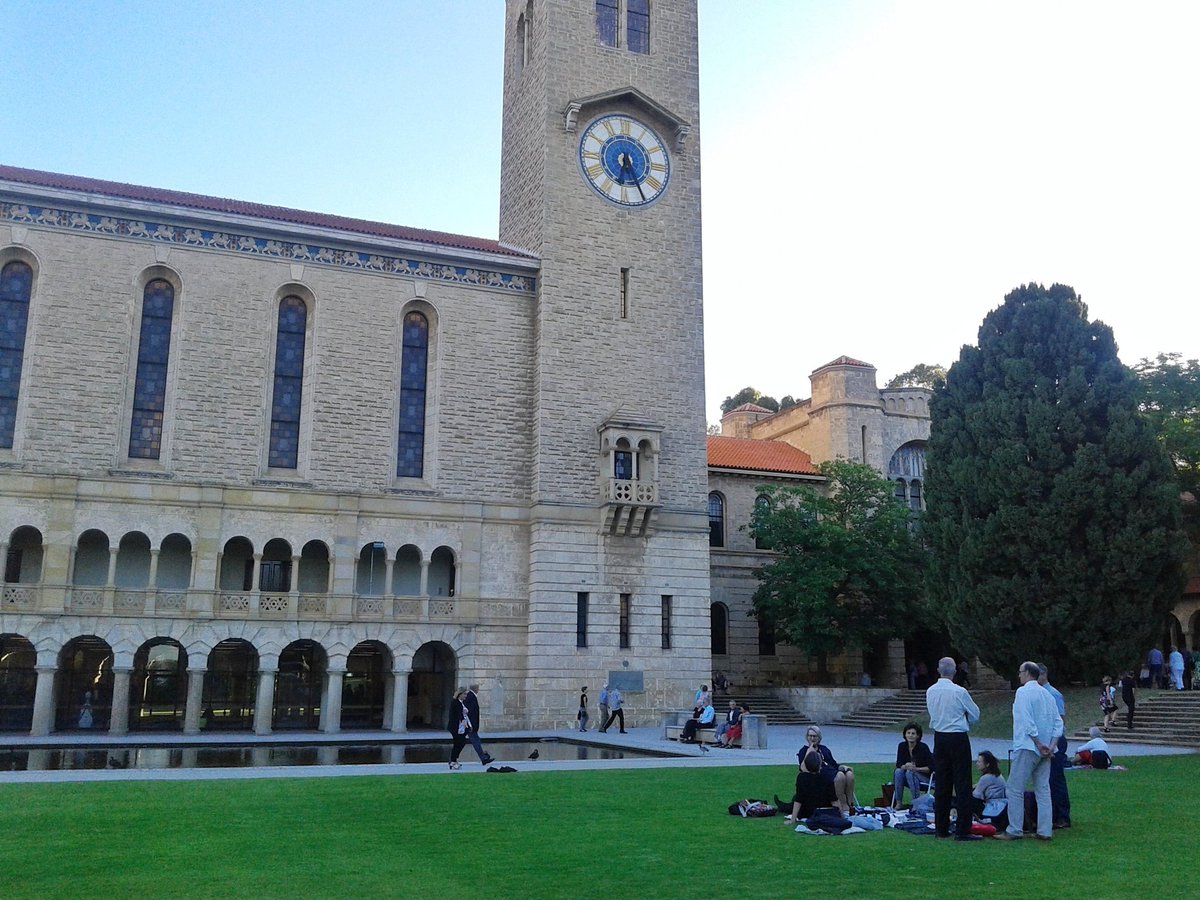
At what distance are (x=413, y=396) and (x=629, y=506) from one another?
784 centimetres

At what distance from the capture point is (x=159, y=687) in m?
32.6

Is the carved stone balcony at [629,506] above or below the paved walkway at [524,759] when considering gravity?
above

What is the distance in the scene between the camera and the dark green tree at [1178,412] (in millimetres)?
37500

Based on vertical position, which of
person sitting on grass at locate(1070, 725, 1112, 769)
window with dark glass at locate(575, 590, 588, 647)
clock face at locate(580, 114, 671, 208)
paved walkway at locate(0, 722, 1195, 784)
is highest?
clock face at locate(580, 114, 671, 208)

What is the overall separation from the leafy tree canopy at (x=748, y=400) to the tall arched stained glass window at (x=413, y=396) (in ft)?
171

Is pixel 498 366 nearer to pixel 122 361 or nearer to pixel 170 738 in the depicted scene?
pixel 122 361

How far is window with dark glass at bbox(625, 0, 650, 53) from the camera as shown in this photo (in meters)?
39.9

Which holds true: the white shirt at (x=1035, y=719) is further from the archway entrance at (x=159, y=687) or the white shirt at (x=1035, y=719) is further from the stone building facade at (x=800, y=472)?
the stone building facade at (x=800, y=472)

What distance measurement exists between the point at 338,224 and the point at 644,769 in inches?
Answer: 927

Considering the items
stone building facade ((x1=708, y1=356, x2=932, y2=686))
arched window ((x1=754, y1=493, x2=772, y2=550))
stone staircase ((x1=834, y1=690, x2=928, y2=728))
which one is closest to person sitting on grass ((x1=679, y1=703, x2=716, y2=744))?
stone staircase ((x1=834, y1=690, x2=928, y2=728))

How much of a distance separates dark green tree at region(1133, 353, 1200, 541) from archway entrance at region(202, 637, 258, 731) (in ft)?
100

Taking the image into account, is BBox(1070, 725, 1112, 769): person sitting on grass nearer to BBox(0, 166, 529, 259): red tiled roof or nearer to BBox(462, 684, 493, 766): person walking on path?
BBox(462, 684, 493, 766): person walking on path

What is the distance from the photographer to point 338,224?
119 ft

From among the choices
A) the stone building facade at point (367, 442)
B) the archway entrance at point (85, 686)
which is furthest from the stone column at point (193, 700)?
the archway entrance at point (85, 686)
